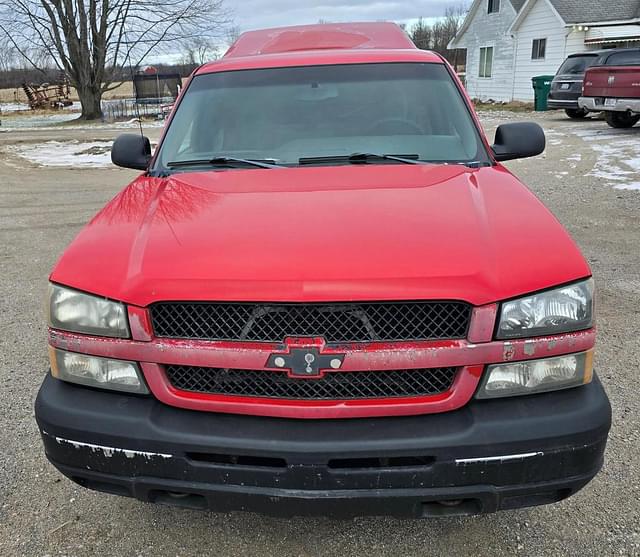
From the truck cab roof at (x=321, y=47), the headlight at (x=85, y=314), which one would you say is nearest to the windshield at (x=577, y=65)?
the truck cab roof at (x=321, y=47)

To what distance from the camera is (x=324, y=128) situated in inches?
127

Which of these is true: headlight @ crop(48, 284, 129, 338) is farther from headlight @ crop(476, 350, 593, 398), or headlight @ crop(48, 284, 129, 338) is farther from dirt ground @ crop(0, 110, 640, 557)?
headlight @ crop(476, 350, 593, 398)

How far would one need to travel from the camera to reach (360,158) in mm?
2961

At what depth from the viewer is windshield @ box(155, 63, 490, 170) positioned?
3.10m

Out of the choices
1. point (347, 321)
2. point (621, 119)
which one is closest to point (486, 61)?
point (621, 119)

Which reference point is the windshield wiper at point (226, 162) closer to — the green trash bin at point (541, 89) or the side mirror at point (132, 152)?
the side mirror at point (132, 152)

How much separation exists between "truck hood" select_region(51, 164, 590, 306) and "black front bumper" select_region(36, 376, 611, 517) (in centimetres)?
40

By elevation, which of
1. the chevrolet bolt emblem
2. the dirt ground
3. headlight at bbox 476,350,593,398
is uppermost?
the chevrolet bolt emblem

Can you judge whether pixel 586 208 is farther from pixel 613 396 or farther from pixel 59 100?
pixel 59 100

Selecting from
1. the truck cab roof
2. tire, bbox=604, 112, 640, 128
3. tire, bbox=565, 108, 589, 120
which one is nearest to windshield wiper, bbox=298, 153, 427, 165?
the truck cab roof

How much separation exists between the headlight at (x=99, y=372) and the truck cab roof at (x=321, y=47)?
2.11 metres

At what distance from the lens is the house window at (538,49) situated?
2614cm

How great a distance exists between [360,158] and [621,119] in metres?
15.1

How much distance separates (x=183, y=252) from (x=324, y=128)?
4.83 ft
